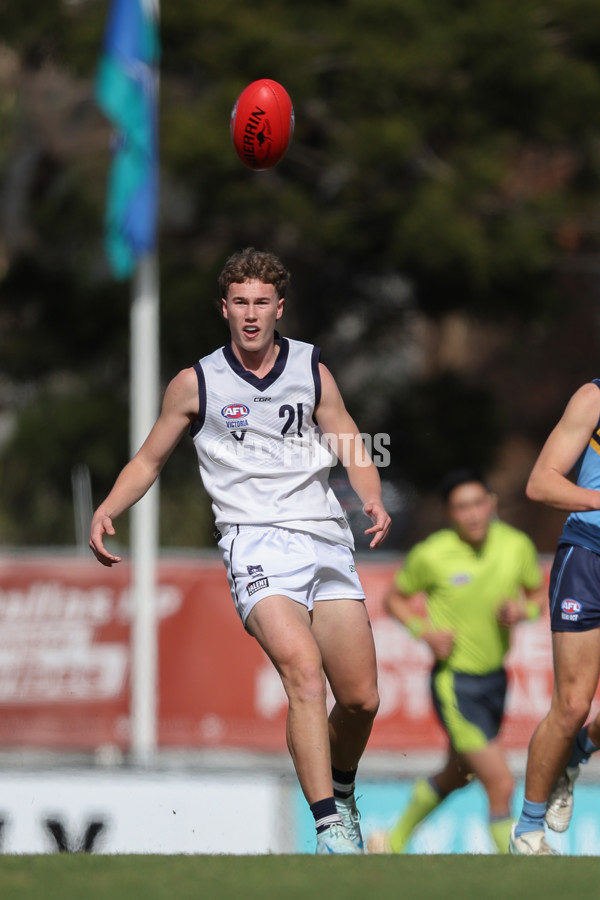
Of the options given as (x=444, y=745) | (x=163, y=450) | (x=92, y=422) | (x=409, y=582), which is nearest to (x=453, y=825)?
(x=409, y=582)

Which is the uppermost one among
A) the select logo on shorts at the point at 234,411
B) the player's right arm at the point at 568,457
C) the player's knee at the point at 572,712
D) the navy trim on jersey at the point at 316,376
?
the navy trim on jersey at the point at 316,376

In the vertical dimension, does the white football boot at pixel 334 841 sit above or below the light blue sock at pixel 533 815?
above

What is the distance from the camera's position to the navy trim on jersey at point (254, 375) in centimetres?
570

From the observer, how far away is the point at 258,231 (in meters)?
17.0

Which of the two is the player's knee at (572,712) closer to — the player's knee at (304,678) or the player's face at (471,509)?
the player's knee at (304,678)

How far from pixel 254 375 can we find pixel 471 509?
3.10 meters

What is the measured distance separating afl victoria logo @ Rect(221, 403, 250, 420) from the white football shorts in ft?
1.44

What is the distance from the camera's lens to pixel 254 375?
225 inches

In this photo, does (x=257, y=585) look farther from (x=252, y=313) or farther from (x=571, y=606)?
(x=571, y=606)

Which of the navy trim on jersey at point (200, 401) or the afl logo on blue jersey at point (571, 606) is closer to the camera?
the navy trim on jersey at point (200, 401)

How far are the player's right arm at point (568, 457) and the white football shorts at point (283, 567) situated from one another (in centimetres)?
85

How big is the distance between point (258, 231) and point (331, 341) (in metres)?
2.20

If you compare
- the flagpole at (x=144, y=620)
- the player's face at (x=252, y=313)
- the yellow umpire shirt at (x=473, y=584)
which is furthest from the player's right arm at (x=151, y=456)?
the flagpole at (x=144, y=620)

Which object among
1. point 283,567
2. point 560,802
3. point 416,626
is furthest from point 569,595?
point 416,626
